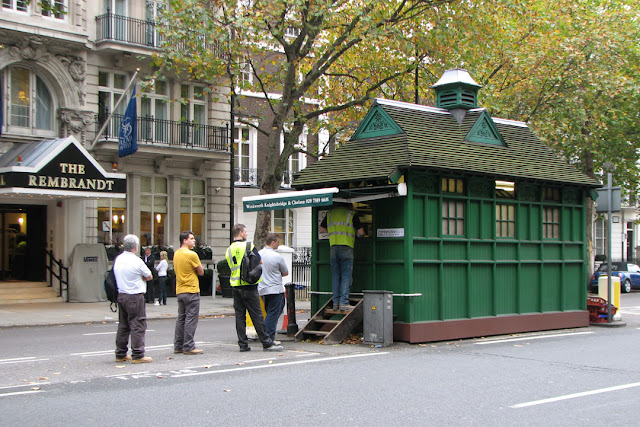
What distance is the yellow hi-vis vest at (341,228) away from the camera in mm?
13000

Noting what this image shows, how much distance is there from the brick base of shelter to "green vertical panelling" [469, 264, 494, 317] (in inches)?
6.6

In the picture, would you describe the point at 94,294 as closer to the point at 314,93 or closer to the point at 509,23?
the point at 314,93

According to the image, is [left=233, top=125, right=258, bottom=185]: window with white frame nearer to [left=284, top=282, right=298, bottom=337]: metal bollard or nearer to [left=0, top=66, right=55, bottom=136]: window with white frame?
[left=0, top=66, right=55, bottom=136]: window with white frame

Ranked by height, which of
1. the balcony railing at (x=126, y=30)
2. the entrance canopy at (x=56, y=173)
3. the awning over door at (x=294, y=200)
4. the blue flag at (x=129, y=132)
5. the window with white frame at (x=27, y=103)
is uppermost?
the balcony railing at (x=126, y=30)

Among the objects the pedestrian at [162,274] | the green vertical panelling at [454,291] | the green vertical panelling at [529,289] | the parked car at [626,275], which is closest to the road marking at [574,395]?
the green vertical panelling at [454,291]

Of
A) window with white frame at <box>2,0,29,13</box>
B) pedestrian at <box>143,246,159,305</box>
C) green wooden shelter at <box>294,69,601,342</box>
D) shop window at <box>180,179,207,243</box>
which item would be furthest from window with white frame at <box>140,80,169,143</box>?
green wooden shelter at <box>294,69,601,342</box>

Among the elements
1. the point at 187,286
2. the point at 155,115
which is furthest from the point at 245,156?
the point at 187,286

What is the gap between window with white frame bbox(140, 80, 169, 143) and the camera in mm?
26938

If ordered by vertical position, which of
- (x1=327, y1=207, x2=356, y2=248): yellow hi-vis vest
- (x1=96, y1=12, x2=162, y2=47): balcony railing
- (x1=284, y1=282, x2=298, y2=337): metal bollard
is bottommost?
(x1=284, y1=282, x2=298, y2=337): metal bollard

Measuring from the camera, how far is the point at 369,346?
12.3m

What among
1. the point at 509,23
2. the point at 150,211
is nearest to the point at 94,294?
the point at 150,211

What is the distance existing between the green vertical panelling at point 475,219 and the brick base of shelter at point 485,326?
1568 mm

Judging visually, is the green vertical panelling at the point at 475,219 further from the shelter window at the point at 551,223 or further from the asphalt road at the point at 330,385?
the shelter window at the point at 551,223

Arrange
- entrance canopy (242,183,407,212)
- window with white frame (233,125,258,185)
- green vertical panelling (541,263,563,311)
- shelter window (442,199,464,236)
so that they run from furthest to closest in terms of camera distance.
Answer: window with white frame (233,125,258,185), green vertical panelling (541,263,563,311), shelter window (442,199,464,236), entrance canopy (242,183,407,212)
